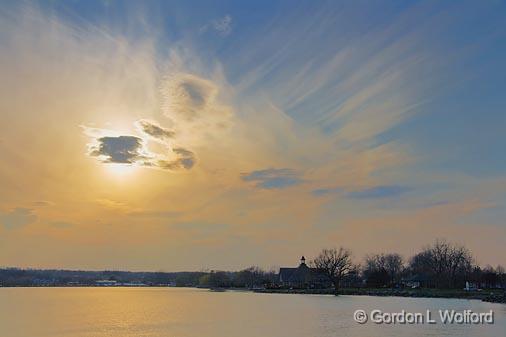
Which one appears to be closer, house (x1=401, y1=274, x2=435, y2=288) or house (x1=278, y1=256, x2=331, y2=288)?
house (x1=401, y1=274, x2=435, y2=288)

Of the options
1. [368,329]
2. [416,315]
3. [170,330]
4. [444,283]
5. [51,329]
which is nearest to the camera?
[368,329]

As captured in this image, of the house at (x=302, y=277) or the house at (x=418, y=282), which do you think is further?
the house at (x=302, y=277)

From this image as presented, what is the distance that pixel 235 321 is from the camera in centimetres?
4353

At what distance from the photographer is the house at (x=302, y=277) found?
125 metres

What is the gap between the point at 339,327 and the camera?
3747cm

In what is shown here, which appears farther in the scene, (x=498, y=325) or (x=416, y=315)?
(x=416, y=315)

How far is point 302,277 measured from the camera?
5531 inches

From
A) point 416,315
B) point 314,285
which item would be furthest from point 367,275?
point 416,315

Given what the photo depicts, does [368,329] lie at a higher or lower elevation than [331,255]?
lower

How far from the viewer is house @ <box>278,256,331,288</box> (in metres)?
125

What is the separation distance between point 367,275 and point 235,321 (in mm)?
83867

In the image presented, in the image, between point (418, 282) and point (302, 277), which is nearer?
point (418, 282)

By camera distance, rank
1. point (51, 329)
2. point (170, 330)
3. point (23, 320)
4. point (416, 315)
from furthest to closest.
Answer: point (23, 320)
point (416, 315)
point (51, 329)
point (170, 330)

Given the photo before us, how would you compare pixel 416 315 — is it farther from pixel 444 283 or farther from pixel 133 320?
pixel 444 283
